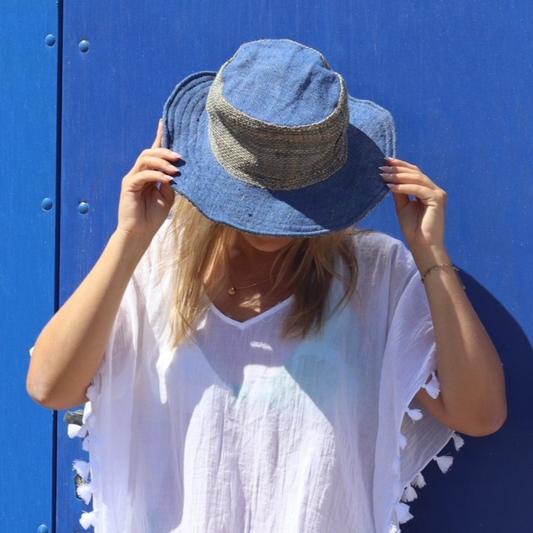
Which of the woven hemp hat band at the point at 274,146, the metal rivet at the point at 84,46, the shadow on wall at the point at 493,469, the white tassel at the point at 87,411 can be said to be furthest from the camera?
the metal rivet at the point at 84,46

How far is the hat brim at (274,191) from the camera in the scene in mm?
1323

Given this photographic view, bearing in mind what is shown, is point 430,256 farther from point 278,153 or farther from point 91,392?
point 91,392

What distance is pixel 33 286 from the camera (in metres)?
1.79

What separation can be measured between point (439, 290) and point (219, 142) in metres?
0.41

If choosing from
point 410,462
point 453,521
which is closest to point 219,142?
point 410,462

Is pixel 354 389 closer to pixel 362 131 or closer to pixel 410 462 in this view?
pixel 410 462

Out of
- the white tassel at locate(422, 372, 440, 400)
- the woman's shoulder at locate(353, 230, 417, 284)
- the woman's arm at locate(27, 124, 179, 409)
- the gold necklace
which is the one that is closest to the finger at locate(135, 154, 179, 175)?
the woman's arm at locate(27, 124, 179, 409)

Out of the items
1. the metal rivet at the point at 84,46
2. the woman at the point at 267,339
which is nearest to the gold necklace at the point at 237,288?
the woman at the point at 267,339

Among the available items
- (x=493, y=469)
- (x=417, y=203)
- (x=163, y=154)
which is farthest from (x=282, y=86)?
(x=493, y=469)

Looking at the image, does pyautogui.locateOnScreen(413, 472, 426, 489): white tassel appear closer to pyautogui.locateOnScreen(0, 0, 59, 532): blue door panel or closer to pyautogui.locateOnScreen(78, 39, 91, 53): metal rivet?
pyautogui.locateOnScreen(0, 0, 59, 532): blue door panel

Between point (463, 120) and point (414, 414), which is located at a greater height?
point (463, 120)

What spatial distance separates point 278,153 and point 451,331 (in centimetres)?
39

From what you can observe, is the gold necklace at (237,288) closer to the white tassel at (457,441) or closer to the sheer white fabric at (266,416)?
the sheer white fabric at (266,416)

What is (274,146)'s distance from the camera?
1.29m
